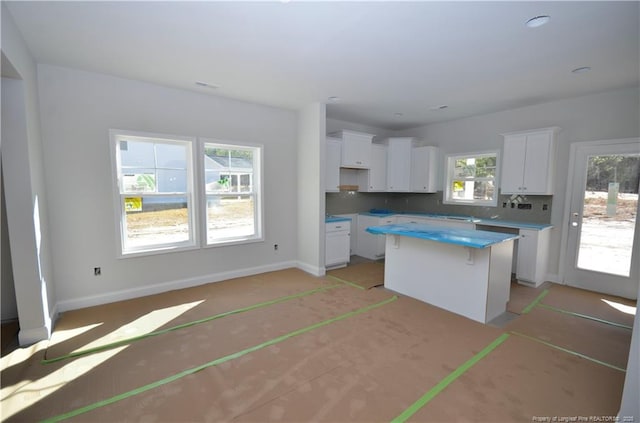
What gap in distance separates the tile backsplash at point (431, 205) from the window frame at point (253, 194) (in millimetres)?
1541

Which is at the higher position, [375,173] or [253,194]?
[375,173]

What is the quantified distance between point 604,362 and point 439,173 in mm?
4042

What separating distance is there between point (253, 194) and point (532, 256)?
4376mm

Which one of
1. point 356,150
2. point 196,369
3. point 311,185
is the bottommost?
point 196,369

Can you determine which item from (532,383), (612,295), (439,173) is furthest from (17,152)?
(612,295)

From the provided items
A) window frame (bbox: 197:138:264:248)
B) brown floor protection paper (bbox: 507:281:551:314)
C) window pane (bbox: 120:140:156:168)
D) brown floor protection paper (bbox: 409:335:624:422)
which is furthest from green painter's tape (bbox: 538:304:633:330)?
window pane (bbox: 120:140:156:168)

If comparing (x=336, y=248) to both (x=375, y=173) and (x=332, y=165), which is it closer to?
(x=332, y=165)

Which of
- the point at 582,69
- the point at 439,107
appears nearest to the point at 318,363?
the point at 582,69

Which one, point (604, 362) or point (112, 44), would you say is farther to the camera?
point (112, 44)

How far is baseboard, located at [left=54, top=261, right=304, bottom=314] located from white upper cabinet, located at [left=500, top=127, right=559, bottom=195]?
13.2ft

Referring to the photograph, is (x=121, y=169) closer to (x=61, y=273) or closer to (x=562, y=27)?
(x=61, y=273)

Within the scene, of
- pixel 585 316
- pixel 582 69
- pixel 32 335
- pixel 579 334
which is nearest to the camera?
pixel 32 335

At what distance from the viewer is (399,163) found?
599 centimetres

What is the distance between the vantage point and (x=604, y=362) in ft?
7.95
